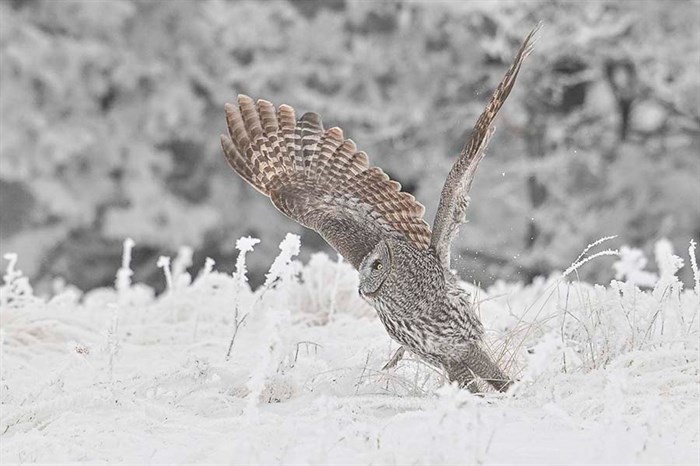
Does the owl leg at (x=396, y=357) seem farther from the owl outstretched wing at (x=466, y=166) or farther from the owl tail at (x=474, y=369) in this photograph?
the owl outstretched wing at (x=466, y=166)

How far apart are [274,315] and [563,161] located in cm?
982

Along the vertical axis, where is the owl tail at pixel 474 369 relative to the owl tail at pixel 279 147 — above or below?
below

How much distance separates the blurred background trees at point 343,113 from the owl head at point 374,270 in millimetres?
8363

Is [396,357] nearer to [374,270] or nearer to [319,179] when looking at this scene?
[374,270]

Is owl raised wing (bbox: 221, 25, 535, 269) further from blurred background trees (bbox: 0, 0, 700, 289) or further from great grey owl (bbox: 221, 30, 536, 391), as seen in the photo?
blurred background trees (bbox: 0, 0, 700, 289)

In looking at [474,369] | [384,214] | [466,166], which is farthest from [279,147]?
[474,369]

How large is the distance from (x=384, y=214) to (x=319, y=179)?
363 millimetres

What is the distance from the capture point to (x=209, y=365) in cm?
270

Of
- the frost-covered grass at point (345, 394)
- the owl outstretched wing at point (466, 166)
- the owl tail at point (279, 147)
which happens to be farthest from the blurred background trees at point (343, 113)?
the owl outstretched wing at point (466, 166)

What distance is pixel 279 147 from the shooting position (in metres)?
3.61

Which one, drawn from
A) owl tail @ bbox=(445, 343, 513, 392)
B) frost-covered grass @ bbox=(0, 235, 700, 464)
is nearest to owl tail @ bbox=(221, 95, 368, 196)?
frost-covered grass @ bbox=(0, 235, 700, 464)

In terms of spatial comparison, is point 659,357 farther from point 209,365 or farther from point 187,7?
point 187,7

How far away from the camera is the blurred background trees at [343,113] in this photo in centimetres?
1153

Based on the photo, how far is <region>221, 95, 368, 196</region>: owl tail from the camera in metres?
3.54
